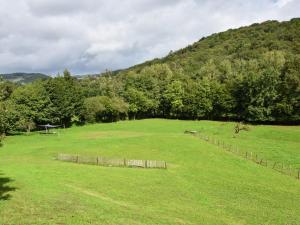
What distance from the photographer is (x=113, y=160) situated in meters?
54.6

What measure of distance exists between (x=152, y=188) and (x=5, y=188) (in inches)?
564

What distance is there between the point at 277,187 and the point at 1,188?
30027 mm

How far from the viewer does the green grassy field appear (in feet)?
90.6

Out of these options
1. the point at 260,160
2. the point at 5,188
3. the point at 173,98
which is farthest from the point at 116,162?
the point at 173,98

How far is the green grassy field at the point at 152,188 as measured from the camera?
2762 cm

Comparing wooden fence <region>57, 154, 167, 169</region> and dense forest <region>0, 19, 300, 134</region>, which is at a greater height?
dense forest <region>0, 19, 300, 134</region>

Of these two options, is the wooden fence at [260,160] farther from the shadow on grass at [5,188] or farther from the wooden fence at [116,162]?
the shadow on grass at [5,188]

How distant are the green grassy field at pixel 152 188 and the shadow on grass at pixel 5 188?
0.09 metres

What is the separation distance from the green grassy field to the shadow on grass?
9cm

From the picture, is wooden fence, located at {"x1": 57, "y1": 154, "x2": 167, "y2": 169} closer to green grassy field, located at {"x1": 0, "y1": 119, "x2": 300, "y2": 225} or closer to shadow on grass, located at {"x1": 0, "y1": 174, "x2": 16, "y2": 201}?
green grassy field, located at {"x1": 0, "y1": 119, "x2": 300, "y2": 225}

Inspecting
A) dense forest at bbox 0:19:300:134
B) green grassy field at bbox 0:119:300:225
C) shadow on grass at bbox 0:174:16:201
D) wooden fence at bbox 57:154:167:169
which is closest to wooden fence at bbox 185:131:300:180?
green grassy field at bbox 0:119:300:225

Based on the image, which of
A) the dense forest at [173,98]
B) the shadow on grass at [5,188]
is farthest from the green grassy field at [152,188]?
the dense forest at [173,98]

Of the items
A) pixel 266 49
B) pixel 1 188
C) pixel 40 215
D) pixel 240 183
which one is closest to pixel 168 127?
pixel 240 183

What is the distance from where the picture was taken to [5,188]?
112 feet
